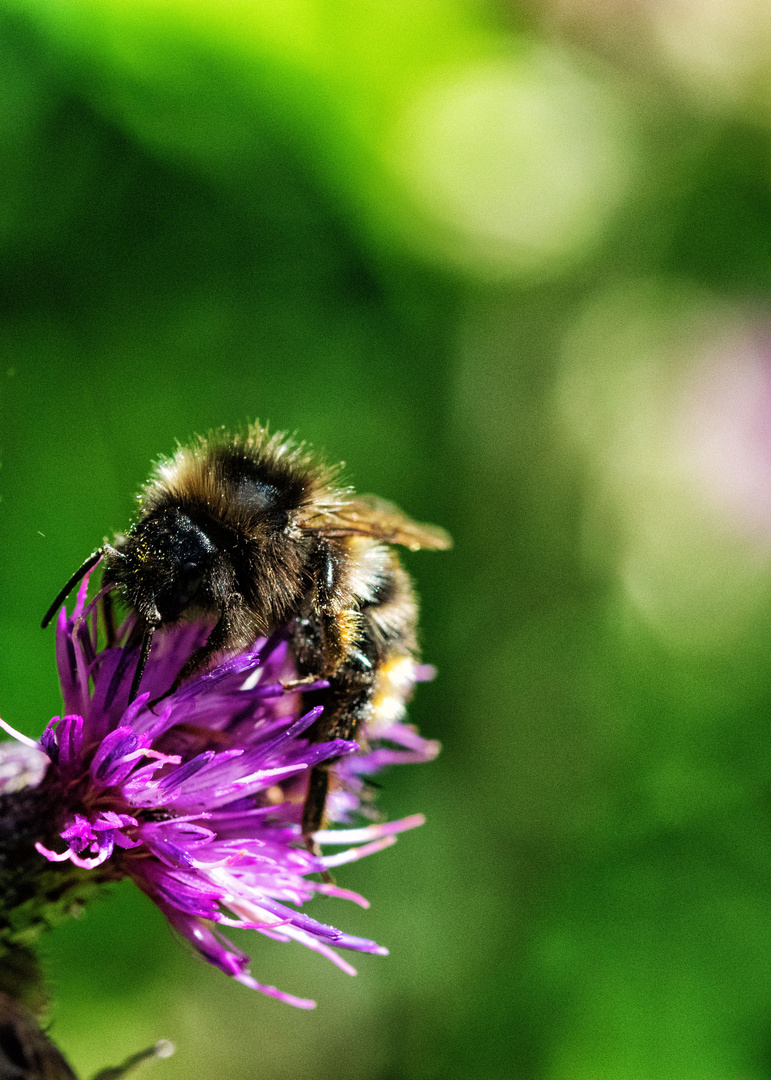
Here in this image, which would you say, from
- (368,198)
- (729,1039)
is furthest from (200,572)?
(729,1039)

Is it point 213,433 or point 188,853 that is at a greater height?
point 213,433

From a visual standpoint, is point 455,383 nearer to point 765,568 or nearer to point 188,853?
point 765,568

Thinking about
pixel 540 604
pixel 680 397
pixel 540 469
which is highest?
pixel 680 397

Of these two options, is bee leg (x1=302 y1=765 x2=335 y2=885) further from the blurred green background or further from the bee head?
the blurred green background

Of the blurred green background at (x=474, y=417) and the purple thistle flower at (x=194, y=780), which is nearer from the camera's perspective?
the purple thistle flower at (x=194, y=780)

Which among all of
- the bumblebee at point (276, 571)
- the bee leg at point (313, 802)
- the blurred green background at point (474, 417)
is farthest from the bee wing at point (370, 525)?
the blurred green background at point (474, 417)

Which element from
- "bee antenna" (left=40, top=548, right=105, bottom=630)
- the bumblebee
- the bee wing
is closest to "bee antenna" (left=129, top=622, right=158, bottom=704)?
the bumblebee

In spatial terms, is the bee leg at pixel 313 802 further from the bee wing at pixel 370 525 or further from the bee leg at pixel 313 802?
the bee wing at pixel 370 525
